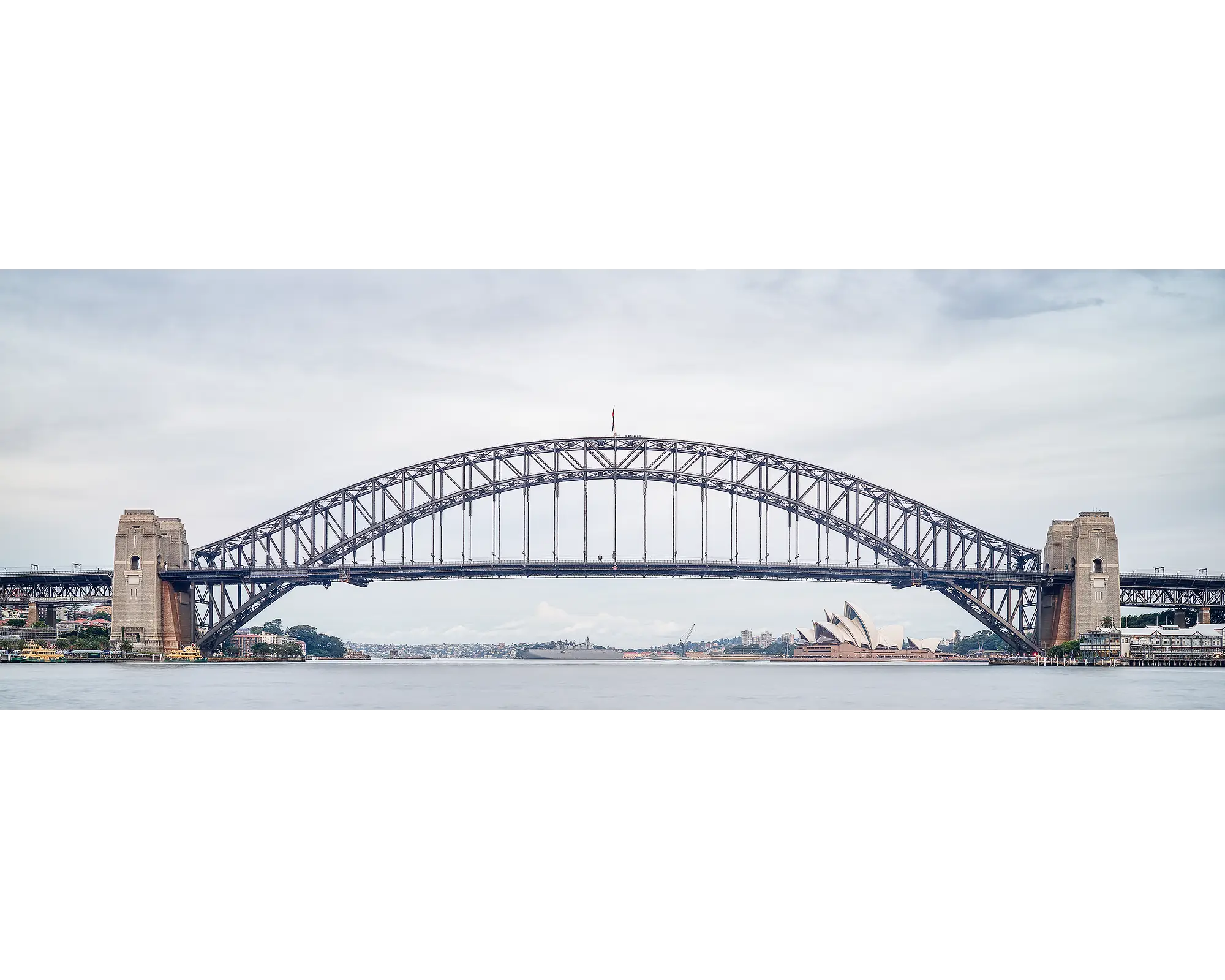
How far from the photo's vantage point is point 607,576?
5938 centimetres

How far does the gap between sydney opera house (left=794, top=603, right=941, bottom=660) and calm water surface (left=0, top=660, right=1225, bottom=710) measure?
4106cm

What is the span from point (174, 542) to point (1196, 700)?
4886 cm

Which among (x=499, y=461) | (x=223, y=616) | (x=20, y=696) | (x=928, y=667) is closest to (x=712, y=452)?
(x=499, y=461)

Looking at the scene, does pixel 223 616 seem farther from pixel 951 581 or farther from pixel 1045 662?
pixel 1045 662

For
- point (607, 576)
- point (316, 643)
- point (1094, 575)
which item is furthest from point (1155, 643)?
point (316, 643)

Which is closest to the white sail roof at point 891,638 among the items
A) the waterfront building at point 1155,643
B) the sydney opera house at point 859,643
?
the sydney opera house at point 859,643

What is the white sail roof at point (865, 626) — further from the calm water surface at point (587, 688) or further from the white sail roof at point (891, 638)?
the calm water surface at point (587, 688)

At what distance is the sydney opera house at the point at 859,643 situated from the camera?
104 m

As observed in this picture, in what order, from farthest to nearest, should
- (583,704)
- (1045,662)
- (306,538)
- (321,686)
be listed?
(306,538) → (1045,662) → (321,686) → (583,704)

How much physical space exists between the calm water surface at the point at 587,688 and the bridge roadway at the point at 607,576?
448cm

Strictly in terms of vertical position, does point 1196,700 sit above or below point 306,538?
below

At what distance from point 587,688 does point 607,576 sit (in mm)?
16226

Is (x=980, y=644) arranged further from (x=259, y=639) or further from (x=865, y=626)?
(x=259, y=639)

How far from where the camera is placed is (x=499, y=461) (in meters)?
65.4
